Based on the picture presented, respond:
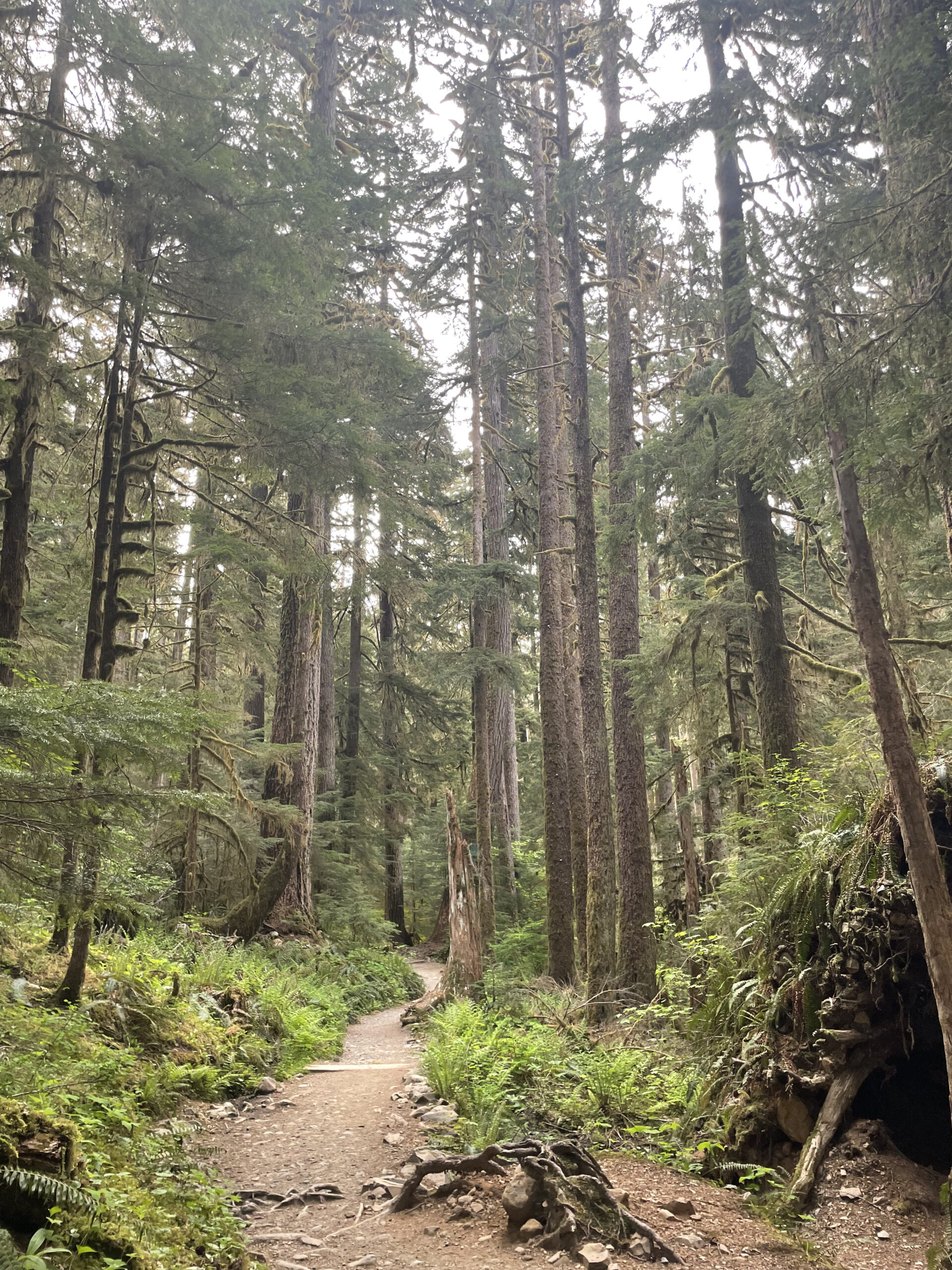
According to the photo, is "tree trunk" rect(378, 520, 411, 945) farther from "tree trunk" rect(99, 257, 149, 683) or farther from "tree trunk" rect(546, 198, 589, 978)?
"tree trunk" rect(99, 257, 149, 683)

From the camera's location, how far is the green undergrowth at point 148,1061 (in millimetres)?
3426

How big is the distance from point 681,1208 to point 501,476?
16626 millimetres

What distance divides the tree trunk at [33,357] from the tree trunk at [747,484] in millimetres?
7134

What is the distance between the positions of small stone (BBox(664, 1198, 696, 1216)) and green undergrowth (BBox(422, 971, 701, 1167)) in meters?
0.74

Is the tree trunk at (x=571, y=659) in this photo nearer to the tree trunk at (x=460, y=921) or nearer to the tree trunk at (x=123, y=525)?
the tree trunk at (x=460, y=921)

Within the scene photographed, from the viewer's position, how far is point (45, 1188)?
120 inches

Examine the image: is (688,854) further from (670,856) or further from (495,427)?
(495,427)

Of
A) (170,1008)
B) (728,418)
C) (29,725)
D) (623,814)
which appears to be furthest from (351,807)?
(29,725)

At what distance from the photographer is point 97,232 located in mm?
9109

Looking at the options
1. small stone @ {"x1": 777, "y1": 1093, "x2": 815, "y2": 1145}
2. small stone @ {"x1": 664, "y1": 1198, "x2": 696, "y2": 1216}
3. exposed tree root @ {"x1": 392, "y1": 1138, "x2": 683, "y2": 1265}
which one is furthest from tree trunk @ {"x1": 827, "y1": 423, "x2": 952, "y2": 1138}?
exposed tree root @ {"x1": 392, "y1": 1138, "x2": 683, "y2": 1265}

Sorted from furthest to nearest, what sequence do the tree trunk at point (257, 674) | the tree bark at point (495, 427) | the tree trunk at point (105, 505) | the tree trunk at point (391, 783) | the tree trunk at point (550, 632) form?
the tree trunk at point (391, 783) → the tree bark at point (495, 427) → the tree trunk at point (550, 632) → the tree trunk at point (257, 674) → the tree trunk at point (105, 505)

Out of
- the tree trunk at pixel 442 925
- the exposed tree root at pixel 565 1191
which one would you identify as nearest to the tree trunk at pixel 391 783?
the tree trunk at pixel 442 925

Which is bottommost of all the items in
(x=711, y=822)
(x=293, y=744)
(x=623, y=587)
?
(x=711, y=822)

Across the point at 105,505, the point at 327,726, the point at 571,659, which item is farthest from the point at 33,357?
the point at 327,726
